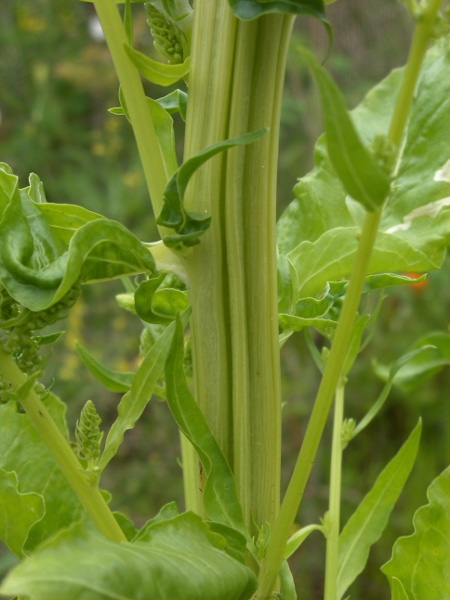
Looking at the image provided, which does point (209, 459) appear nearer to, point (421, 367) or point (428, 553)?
point (428, 553)

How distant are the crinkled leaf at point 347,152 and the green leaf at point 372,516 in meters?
0.29

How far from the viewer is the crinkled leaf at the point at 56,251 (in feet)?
1.30

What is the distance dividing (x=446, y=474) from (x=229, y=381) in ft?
0.52

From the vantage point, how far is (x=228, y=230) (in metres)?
0.44

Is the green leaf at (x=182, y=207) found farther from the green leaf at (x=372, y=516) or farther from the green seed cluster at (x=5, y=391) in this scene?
the green leaf at (x=372, y=516)

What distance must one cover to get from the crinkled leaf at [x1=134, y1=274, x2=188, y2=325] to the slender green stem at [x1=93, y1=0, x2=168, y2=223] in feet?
0.14

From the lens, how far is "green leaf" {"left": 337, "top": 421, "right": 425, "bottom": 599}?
577 millimetres

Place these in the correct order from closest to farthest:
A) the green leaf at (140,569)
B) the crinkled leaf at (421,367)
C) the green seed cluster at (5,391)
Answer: the green leaf at (140,569), the green seed cluster at (5,391), the crinkled leaf at (421,367)

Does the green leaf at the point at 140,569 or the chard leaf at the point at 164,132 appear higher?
the chard leaf at the point at 164,132

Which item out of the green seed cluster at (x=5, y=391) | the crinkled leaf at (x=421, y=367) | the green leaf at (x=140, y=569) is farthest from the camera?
the crinkled leaf at (x=421, y=367)

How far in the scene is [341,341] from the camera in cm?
38

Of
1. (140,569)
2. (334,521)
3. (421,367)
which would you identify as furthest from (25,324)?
(421,367)

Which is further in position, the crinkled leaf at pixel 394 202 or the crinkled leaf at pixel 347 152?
the crinkled leaf at pixel 394 202

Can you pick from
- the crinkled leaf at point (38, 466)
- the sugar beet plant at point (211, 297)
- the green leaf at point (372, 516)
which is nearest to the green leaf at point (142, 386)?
the sugar beet plant at point (211, 297)
